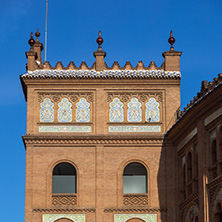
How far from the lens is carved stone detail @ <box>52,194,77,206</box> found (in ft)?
141

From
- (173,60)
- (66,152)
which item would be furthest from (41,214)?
(173,60)

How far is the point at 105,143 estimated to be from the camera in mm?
43719

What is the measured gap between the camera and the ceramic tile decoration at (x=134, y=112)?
145ft

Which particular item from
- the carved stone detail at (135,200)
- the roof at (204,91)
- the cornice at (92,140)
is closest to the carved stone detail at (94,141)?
the cornice at (92,140)

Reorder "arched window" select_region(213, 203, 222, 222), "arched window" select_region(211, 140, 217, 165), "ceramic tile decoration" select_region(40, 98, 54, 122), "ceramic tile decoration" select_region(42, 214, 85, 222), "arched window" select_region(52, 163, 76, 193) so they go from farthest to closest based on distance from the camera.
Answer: "ceramic tile decoration" select_region(40, 98, 54, 122) → "arched window" select_region(52, 163, 76, 193) → "ceramic tile decoration" select_region(42, 214, 85, 222) → "arched window" select_region(211, 140, 217, 165) → "arched window" select_region(213, 203, 222, 222)

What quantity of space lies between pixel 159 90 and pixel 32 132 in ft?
23.3

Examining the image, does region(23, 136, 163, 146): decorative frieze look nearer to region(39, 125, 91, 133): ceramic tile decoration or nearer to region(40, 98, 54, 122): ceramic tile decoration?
region(39, 125, 91, 133): ceramic tile decoration

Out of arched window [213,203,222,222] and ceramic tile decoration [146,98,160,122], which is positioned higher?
ceramic tile decoration [146,98,160,122]

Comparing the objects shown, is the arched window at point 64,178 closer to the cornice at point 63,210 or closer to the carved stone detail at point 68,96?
the cornice at point 63,210

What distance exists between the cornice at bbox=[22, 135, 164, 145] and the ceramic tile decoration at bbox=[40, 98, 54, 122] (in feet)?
3.67

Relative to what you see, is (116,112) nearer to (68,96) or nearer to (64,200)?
(68,96)

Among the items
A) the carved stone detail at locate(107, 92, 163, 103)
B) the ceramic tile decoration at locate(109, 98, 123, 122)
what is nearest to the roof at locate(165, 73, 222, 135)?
the carved stone detail at locate(107, 92, 163, 103)

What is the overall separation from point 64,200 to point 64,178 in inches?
48.6

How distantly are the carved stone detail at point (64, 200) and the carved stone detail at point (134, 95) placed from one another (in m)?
5.62
